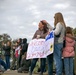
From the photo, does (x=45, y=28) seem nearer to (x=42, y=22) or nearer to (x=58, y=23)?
(x=42, y=22)

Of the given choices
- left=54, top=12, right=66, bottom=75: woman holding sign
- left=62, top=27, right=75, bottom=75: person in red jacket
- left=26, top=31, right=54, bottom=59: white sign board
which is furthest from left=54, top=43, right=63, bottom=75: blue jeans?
left=62, top=27, right=75, bottom=75: person in red jacket

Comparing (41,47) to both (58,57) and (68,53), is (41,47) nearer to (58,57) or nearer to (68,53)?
(68,53)

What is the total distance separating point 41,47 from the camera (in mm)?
9570

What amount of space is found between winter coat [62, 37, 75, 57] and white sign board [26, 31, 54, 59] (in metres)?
0.39

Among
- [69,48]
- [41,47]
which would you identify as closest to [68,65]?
[69,48]

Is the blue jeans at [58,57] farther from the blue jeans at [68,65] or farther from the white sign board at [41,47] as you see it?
the blue jeans at [68,65]

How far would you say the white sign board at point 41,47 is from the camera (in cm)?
853

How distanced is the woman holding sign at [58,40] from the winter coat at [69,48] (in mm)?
271

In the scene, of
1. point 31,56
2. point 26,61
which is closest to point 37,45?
point 31,56

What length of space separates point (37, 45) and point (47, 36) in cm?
94

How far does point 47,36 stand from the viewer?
8.91m

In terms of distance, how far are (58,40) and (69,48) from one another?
1.57ft

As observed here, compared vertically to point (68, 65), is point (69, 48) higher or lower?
higher

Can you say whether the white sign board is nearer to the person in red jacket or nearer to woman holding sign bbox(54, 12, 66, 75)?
woman holding sign bbox(54, 12, 66, 75)
